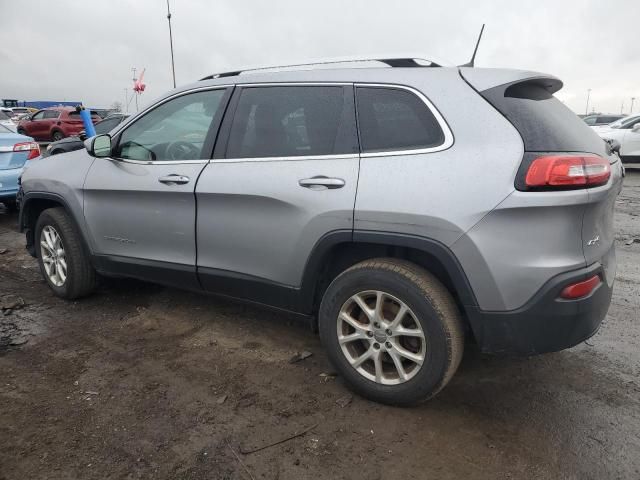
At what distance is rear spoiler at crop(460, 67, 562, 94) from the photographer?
7.94 feet

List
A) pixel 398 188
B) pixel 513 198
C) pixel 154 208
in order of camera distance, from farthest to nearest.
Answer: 1. pixel 154 208
2. pixel 398 188
3. pixel 513 198

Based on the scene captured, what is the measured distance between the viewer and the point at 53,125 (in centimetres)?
2247

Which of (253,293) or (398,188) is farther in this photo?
(253,293)

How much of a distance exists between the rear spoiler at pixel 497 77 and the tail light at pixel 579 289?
1.00m

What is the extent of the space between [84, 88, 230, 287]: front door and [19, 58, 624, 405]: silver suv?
0.02 metres

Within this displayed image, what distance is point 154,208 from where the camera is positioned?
11.1 ft

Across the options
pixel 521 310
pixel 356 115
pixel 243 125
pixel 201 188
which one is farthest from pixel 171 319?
pixel 521 310

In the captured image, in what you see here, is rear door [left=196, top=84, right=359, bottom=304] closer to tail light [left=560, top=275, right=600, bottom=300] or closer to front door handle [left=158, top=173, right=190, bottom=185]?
front door handle [left=158, top=173, right=190, bottom=185]

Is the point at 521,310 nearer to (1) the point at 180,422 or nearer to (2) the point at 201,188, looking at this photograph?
(1) the point at 180,422

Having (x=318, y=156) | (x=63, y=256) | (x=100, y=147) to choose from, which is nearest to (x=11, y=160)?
(x=63, y=256)

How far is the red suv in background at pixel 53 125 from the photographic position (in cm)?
2252

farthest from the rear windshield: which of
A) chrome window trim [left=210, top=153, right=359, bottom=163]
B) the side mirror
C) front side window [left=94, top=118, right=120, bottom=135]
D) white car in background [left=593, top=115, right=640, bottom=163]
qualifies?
white car in background [left=593, top=115, right=640, bottom=163]

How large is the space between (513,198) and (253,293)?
165 cm

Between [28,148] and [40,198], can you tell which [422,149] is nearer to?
[40,198]
